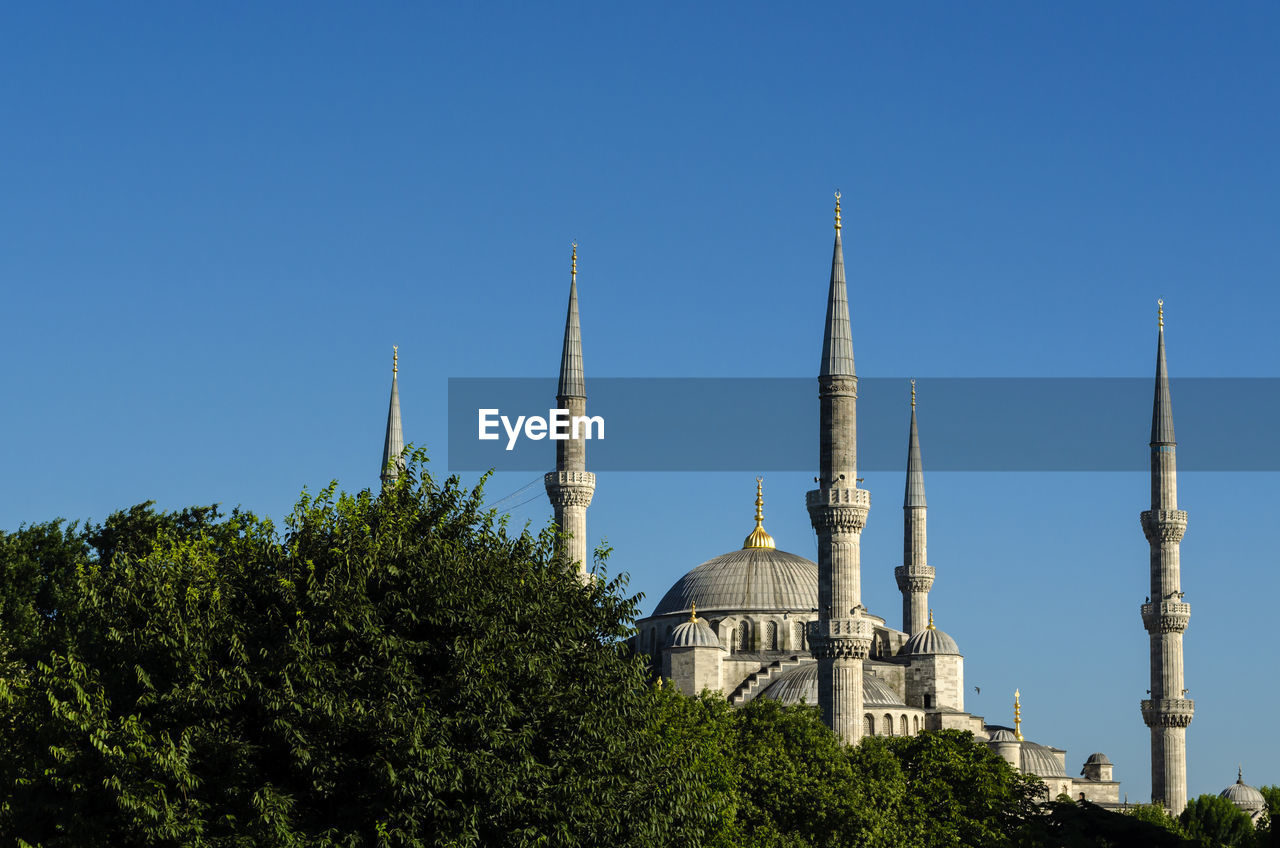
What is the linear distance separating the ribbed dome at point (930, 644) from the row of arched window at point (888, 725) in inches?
189

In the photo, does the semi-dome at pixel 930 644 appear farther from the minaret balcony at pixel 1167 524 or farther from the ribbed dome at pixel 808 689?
the minaret balcony at pixel 1167 524

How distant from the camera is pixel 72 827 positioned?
25281mm

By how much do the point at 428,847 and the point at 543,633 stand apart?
156 inches

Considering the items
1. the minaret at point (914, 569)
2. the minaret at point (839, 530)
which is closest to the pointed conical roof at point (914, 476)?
the minaret at point (914, 569)

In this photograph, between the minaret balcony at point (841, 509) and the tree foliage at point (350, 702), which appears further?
the minaret balcony at point (841, 509)

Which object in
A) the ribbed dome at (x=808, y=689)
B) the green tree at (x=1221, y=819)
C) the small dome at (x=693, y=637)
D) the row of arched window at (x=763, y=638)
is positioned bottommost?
the green tree at (x=1221, y=819)

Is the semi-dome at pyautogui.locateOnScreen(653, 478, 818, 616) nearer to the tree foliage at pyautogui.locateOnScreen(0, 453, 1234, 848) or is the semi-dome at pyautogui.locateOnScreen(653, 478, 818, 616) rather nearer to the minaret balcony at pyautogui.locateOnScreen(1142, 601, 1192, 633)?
the minaret balcony at pyautogui.locateOnScreen(1142, 601, 1192, 633)

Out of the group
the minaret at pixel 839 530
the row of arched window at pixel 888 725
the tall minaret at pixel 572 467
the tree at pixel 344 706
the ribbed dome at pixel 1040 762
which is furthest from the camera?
the ribbed dome at pixel 1040 762

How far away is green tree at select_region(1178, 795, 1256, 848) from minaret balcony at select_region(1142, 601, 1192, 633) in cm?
736

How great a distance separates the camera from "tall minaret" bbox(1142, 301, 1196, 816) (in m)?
77.0

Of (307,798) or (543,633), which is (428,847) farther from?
(543,633)

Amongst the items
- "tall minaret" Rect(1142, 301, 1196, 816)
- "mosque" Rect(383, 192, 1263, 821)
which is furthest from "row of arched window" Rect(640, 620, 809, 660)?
"tall minaret" Rect(1142, 301, 1196, 816)

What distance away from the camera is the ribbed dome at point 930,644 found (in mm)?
80250

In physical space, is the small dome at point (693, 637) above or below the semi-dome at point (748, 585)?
below
